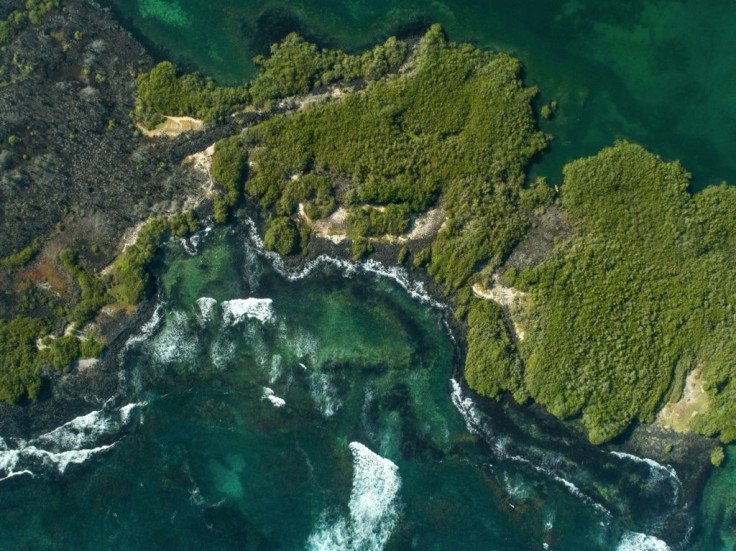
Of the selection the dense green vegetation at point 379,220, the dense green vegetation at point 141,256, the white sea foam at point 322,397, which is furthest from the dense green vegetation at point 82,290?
the dense green vegetation at point 379,220

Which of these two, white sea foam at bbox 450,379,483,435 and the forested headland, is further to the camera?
white sea foam at bbox 450,379,483,435

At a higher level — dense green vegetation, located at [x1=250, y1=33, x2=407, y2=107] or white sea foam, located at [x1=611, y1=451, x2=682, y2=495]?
dense green vegetation, located at [x1=250, y1=33, x2=407, y2=107]

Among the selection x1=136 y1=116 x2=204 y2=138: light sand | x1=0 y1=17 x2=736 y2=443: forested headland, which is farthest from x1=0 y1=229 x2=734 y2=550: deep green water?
x1=136 y1=116 x2=204 y2=138: light sand

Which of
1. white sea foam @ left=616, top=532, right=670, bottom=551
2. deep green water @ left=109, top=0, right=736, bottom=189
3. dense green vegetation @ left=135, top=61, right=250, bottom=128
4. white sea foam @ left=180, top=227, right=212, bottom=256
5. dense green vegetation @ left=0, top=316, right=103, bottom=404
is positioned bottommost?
dense green vegetation @ left=0, top=316, right=103, bottom=404

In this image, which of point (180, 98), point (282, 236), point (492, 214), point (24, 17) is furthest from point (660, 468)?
point (24, 17)

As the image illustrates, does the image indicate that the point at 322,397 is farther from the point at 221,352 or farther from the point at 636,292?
the point at 636,292

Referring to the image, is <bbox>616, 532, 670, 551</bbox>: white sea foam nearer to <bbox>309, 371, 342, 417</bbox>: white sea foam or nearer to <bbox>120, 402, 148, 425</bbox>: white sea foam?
<bbox>309, 371, 342, 417</bbox>: white sea foam

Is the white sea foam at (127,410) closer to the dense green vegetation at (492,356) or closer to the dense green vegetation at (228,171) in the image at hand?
the dense green vegetation at (228,171)

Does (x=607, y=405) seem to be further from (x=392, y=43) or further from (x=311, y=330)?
(x=392, y=43)
